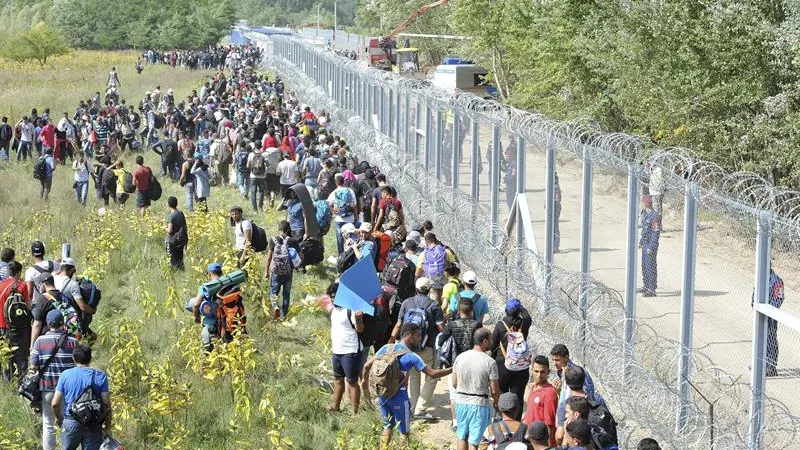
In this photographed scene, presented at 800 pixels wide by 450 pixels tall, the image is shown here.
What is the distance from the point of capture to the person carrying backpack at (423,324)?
1134cm

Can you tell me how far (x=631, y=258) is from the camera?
1120 cm

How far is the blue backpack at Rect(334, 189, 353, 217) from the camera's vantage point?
682 inches

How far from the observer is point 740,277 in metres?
9.35

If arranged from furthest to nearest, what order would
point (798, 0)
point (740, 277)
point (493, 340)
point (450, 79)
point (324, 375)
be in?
1. point (450, 79)
2. point (798, 0)
3. point (324, 375)
4. point (493, 340)
5. point (740, 277)

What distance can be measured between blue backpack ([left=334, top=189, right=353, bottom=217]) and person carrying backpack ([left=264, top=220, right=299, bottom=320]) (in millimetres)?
2407

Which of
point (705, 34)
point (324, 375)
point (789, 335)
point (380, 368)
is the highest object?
point (705, 34)

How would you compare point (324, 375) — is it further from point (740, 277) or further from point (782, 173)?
point (782, 173)

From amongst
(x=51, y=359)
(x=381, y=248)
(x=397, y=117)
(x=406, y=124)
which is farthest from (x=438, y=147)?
(x=51, y=359)

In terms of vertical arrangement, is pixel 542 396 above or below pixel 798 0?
below

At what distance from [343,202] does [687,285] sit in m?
7.99

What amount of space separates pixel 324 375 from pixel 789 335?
594 cm

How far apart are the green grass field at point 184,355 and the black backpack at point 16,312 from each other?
2.49 ft

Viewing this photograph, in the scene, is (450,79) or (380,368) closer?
(380,368)

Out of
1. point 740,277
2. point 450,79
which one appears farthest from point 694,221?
point 450,79
